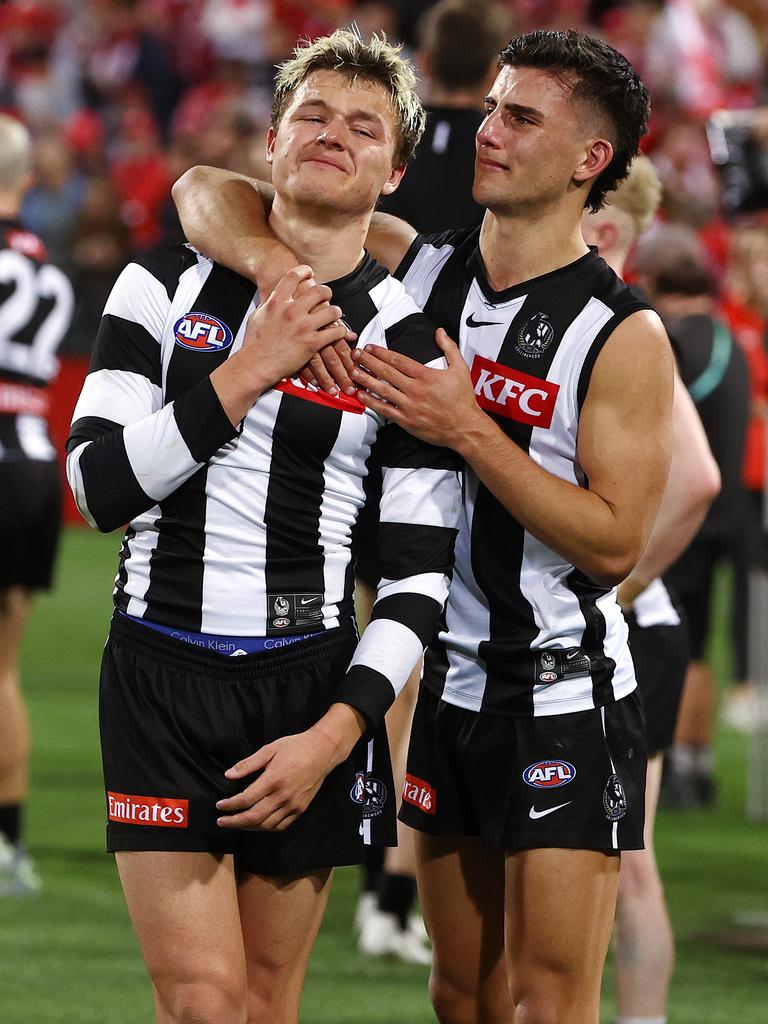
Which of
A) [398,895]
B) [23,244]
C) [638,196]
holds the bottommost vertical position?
[398,895]

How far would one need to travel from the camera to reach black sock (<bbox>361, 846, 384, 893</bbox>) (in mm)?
5078

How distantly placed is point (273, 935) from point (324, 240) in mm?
1207

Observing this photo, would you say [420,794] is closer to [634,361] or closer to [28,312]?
[634,361]

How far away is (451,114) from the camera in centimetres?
467

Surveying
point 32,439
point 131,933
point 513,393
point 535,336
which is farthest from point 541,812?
point 32,439

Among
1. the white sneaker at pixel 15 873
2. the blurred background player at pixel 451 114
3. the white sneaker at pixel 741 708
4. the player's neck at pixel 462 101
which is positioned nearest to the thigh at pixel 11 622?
the white sneaker at pixel 15 873

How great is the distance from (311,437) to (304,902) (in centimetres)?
80

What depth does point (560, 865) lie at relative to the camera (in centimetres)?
298

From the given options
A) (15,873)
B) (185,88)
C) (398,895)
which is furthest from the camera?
(185,88)

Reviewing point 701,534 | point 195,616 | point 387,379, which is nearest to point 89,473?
point 195,616

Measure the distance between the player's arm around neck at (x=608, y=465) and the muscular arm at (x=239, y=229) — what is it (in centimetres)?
46

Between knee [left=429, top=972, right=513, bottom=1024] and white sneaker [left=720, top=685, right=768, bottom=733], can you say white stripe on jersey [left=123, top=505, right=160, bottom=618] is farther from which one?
white sneaker [left=720, top=685, right=768, bottom=733]

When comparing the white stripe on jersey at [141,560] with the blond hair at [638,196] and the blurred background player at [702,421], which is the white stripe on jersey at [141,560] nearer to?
the blond hair at [638,196]

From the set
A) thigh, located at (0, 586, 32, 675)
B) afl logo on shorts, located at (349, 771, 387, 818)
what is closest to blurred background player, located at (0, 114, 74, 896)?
thigh, located at (0, 586, 32, 675)
